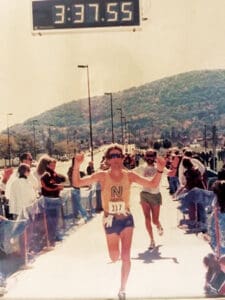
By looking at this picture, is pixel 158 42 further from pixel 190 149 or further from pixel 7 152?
pixel 7 152

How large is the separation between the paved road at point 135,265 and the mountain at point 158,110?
1.31ft

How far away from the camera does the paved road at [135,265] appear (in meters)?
3.83

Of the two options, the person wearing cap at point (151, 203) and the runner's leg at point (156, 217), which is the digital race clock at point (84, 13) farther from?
the runner's leg at point (156, 217)

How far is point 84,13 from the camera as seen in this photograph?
3713 mm

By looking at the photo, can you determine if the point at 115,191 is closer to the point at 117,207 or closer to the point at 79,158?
the point at 117,207

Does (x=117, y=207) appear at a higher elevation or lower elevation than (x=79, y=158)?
lower

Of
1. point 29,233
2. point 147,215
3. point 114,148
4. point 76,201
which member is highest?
point 114,148

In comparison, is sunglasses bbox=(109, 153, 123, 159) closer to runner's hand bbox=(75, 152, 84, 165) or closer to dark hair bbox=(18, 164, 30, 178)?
runner's hand bbox=(75, 152, 84, 165)

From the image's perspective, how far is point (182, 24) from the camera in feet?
12.2

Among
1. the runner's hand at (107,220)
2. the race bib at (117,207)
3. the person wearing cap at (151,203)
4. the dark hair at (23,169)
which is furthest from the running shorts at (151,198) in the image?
the dark hair at (23,169)

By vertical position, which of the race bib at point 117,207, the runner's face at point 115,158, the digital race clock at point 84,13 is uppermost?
the digital race clock at point 84,13

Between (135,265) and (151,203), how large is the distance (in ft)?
1.45

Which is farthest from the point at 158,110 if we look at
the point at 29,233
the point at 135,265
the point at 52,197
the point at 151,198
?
the point at 29,233

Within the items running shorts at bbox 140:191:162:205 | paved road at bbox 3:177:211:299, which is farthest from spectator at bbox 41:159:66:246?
running shorts at bbox 140:191:162:205
